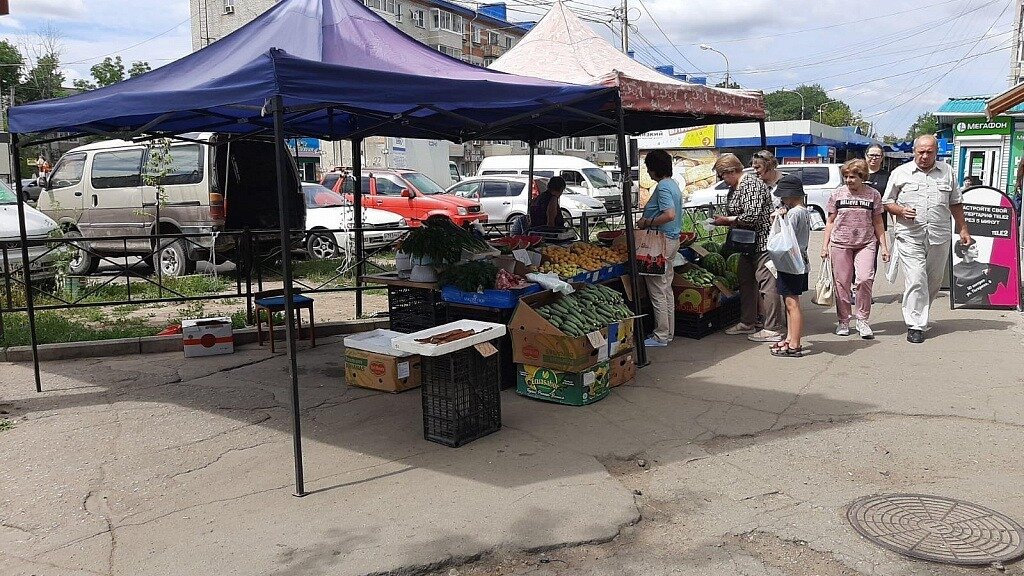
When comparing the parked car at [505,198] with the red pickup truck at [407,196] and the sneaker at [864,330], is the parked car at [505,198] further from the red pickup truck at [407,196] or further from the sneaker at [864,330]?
the sneaker at [864,330]

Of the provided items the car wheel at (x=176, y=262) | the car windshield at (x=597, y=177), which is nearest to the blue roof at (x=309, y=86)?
the car wheel at (x=176, y=262)

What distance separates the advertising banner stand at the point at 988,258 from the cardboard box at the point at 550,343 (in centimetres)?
550

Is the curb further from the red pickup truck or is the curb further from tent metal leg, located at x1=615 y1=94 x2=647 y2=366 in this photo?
the red pickup truck

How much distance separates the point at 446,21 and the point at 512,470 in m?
65.2

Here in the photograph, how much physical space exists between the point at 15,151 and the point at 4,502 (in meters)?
3.45

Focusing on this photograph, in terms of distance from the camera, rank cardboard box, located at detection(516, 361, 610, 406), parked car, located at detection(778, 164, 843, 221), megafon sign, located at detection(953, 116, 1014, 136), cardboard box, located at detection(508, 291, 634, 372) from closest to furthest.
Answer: cardboard box, located at detection(508, 291, 634, 372) < cardboard box, located at detection(516, 361, 610, 406) < parked car, located at detection(778, 164, 843, 221) < megafon sign, located at detection(953, 116, 1014, 136)

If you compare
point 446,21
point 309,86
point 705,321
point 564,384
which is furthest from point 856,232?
point 446,21

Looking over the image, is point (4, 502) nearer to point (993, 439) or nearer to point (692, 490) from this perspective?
point (692, 490)

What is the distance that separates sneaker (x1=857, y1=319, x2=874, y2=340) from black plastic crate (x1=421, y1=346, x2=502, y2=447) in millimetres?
4542

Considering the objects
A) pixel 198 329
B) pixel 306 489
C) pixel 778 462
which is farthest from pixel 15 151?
pixel 778 462

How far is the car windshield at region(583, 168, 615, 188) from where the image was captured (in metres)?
23.3

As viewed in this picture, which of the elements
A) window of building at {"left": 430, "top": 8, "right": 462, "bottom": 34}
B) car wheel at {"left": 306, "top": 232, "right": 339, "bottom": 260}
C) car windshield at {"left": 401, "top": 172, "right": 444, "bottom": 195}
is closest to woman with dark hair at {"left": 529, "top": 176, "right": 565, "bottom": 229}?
car wheel at {"left": 306, "top": 232, "right": 339, "bottom": 260}

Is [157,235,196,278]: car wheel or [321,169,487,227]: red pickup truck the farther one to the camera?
[321,169,487,227]: red pickup truck

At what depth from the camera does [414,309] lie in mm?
7121
